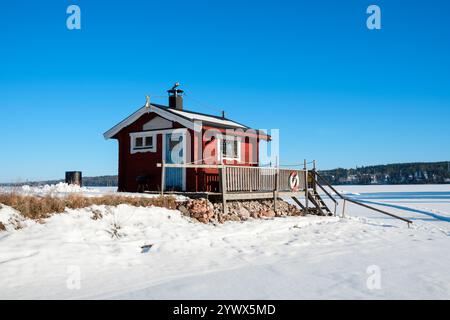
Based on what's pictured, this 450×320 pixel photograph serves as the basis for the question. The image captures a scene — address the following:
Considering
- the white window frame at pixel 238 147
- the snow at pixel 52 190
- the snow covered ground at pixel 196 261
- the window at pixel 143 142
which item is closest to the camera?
the snow covered ground at pixel 196 261

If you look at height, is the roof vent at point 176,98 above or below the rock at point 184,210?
above

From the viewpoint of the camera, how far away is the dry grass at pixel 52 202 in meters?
9.16

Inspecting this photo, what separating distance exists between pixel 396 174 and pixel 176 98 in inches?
4522

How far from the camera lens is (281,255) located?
335 inches

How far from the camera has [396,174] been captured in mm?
119875

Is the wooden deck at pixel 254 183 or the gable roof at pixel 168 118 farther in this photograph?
the gable roof at pixel 168 118

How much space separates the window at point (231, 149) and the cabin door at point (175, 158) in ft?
6.66

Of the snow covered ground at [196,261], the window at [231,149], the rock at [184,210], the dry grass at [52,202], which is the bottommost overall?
the snow covered ground at [196,261]

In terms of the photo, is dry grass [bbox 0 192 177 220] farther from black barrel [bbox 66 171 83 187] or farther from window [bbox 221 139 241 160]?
black barrel [bbox 66 171 83 187]

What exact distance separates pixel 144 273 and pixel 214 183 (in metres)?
10.1

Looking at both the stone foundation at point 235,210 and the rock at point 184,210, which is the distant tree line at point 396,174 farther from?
the rock at point 184,210

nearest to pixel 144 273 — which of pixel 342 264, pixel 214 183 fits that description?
pixel 342 264

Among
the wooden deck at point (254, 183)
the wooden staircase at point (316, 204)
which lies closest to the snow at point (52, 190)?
the wooden deck at point (254, 183)
